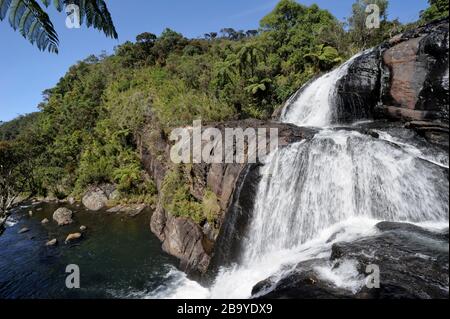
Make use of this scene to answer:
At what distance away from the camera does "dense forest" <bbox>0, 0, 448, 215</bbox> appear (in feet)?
66.5

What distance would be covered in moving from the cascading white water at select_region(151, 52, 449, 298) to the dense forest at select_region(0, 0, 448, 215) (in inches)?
387

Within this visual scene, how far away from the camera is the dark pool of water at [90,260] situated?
11.1m

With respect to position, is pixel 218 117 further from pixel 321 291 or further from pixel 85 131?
pixel 85 131

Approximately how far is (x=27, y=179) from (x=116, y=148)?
11973 millimetres

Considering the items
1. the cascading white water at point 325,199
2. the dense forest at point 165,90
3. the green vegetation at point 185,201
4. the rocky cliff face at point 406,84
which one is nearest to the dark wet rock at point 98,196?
the dense forest at point 165,90

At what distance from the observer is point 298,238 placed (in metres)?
8.48

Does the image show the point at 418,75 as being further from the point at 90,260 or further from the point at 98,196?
the point at 98,196

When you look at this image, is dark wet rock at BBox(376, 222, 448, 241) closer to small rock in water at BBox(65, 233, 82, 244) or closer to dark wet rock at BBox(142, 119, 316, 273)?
dark wet rock at BBox(142, 119, 316, 273)

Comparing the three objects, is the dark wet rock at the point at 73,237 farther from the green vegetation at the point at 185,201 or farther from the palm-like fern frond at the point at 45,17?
the palm-like fern frond at the point at 45,17

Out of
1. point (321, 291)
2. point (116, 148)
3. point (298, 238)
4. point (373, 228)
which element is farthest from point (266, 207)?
point (116, 148)

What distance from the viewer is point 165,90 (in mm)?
25156

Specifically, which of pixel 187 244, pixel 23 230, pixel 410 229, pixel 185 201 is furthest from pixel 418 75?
pixel 23 230

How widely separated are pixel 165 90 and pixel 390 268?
23.0 metres

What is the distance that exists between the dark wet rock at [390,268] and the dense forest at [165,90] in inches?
529
